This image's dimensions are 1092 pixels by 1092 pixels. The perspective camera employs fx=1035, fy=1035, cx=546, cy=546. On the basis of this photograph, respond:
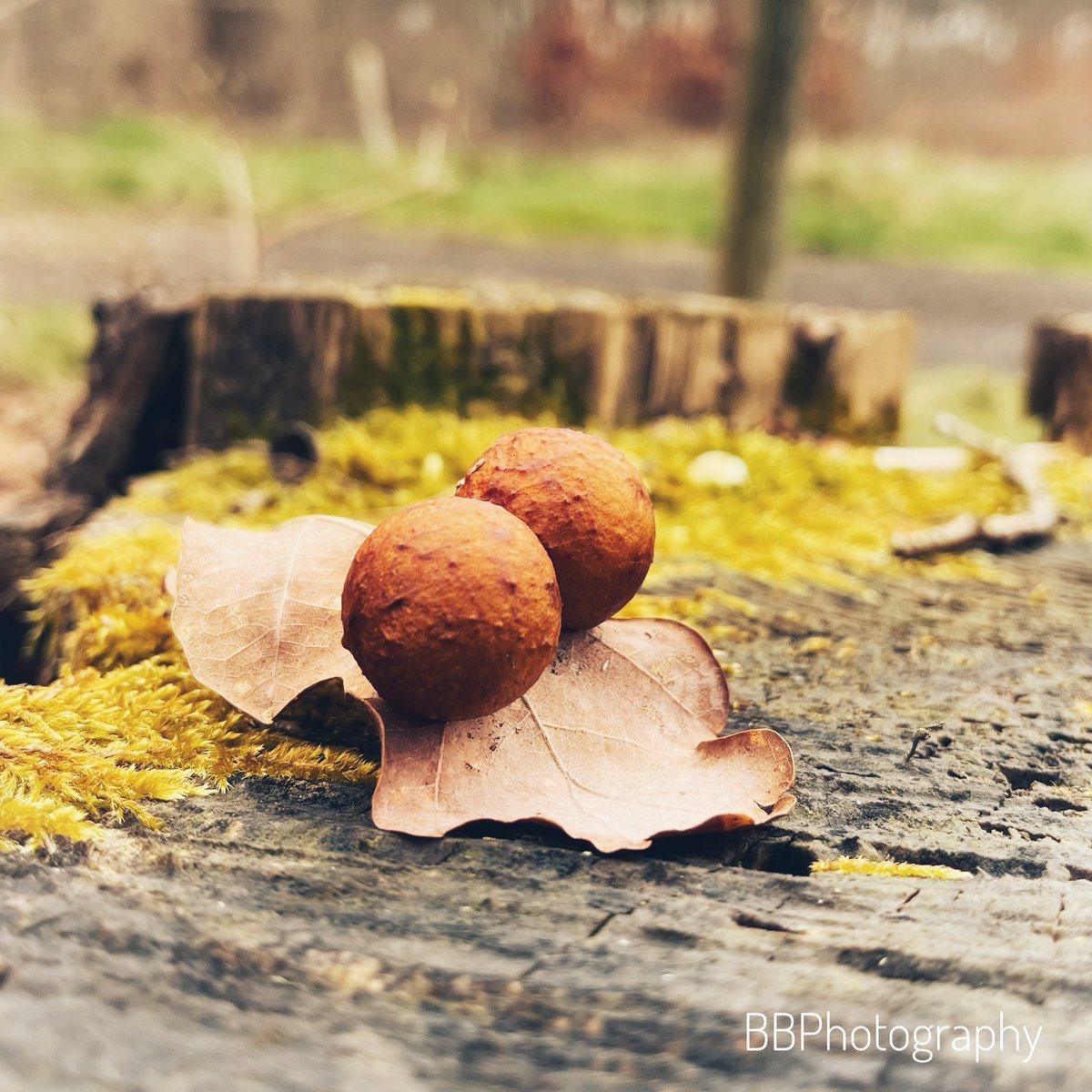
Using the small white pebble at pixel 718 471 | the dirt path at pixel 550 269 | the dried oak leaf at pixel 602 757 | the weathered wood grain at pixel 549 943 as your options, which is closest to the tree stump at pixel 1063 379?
the small white pebble at pixel 718 471

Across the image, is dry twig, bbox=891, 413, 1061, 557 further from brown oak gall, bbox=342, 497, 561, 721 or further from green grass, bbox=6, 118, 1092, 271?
green grass, bbox=6, 118, 1092, 271

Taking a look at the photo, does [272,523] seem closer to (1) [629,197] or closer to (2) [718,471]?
(2) [718,471]

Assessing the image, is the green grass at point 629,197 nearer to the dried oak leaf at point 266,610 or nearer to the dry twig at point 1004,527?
the dry twig at point 1004,527

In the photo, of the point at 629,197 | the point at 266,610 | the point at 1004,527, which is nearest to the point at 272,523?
the point at 266,610

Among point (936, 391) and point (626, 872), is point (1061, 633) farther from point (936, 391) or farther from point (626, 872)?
point (936, 391)

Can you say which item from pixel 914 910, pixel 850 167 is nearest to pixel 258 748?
pixel 914 910

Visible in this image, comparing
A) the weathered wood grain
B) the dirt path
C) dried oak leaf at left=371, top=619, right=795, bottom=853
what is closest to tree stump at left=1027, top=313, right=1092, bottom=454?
the weathered wood grain
